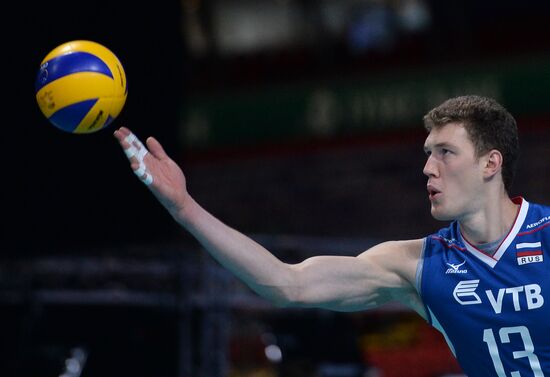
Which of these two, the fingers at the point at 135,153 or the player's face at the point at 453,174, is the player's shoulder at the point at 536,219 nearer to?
the player's face at the point at 453,174

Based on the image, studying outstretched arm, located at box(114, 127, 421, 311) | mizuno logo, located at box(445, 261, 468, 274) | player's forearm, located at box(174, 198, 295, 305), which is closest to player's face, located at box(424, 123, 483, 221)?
mizuno logo, located at box(445, 261, 468, 274)

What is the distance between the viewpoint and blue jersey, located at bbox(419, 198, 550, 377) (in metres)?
4.48

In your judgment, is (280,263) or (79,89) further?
(79,89)

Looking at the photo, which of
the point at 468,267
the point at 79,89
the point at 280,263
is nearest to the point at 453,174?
the point at 468,267

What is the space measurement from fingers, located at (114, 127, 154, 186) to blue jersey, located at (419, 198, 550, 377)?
5.01ft

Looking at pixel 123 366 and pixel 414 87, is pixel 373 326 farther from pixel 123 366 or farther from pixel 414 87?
pixel 414 87

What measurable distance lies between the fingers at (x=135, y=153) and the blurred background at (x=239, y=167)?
482 cm

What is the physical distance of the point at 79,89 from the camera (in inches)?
187

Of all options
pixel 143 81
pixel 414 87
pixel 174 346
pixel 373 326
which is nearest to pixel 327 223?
pixel 414 87

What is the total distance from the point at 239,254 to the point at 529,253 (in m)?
1.38

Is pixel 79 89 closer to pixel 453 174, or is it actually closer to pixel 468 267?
pixel 453 174

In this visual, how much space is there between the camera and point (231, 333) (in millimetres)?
9586

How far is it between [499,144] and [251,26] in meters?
14.2

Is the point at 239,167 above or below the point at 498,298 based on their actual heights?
above
